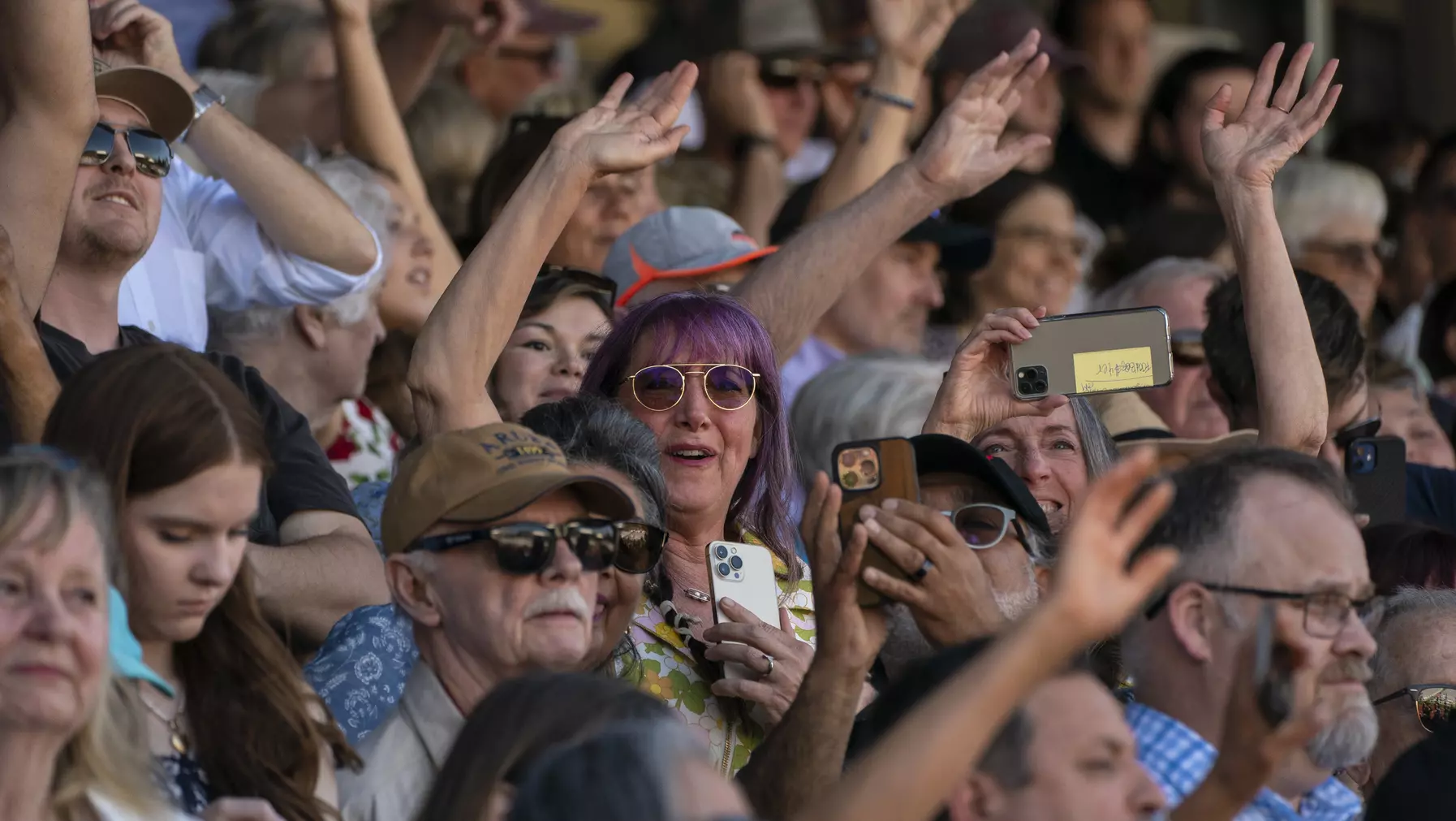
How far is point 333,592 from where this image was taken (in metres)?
4.03

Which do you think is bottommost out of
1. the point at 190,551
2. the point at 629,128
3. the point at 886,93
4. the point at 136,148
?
the point at 190,551

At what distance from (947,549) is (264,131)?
321 cm

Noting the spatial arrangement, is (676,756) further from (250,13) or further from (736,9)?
(736,9)

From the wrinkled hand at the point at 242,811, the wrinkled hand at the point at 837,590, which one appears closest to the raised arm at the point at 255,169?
the wrinkled hand at the point at 837,590

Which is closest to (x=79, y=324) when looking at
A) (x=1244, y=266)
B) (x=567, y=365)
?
(x=567, y=365)

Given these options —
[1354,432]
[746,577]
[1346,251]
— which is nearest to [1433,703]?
[1354,432]

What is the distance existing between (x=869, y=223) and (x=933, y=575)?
170 centimetres

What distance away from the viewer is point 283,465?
4227mm

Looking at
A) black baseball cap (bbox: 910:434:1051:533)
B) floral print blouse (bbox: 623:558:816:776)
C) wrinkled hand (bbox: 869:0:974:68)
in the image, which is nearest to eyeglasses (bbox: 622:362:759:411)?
floral print blouse (bbox: 623:558:816:776)

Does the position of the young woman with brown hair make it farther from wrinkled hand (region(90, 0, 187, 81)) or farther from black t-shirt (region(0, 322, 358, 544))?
wrinkled hand (region(90, 0, 187, 81))

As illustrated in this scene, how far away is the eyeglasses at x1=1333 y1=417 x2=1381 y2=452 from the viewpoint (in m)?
4.98

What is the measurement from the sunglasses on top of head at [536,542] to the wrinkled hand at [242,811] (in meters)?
0.52

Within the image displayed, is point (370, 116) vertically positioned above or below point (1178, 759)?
above

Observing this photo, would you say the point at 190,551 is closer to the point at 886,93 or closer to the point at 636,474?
the point at 636,474
